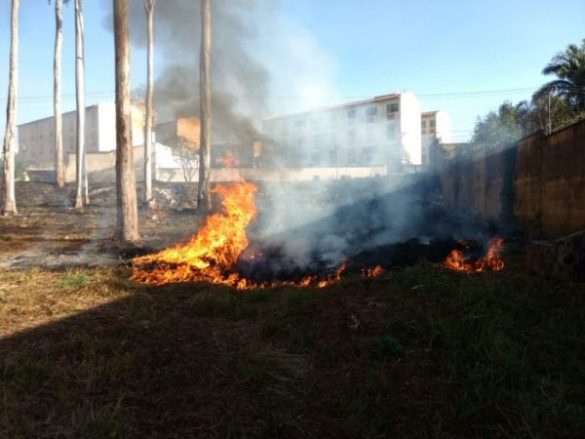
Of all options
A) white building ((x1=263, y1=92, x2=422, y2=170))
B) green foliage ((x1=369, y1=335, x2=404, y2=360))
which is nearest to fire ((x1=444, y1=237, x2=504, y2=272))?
green foliage ((x1=369, y1=335, x2=404, y2=360))

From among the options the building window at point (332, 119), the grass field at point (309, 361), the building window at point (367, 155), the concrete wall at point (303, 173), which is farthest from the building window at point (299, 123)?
the grass field at point (309, 361)

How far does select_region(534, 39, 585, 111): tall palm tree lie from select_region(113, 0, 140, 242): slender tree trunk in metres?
23.1

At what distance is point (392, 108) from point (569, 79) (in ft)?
31.2

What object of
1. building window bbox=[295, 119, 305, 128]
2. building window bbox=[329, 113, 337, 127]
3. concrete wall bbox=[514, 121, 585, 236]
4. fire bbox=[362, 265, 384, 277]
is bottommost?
fire bbox=[362, 265, 384, 277]

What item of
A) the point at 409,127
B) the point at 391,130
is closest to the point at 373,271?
the point at 391,130

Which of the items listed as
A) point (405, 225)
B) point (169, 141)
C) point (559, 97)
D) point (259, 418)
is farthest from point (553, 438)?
point (169, 141)

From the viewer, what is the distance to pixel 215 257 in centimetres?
823

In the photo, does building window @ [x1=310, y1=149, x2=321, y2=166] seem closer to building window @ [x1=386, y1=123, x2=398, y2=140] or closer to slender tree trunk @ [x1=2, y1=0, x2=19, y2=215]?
building window @ [x1=386, y1=123, x2=398, y2=140]

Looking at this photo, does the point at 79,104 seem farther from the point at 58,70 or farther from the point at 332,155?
the point at 332,155

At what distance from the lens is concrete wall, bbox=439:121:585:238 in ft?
23.9

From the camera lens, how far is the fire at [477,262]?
22.0 feet

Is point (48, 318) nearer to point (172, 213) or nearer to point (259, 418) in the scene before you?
point (259, 418)

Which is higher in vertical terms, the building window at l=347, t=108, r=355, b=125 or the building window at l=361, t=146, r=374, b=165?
the building window at l=347, t=108, r=355, b=125

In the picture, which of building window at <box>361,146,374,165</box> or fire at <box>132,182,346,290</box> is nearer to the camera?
fire at <box>132,182,346,290</box>
